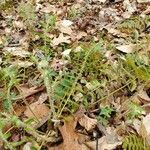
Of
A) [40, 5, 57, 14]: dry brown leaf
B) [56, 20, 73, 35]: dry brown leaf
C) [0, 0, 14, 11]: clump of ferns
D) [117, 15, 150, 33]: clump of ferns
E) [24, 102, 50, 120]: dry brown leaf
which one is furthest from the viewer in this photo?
[0, 0, 14, 11]: clump of ferns

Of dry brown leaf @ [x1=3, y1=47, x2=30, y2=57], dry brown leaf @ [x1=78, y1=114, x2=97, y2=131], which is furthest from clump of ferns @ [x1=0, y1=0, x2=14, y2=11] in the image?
dry brown leaf @ [x1=78, y1=114, x2=97, y2=131]

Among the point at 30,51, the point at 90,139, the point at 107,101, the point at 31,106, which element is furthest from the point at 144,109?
the point at 30,51

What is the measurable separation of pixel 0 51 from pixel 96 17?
3.10ft

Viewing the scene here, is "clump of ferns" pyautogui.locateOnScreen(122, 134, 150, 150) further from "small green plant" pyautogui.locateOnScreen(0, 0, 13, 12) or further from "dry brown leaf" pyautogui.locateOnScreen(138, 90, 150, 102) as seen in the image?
"small green plant" pyautogui.locateOnScreen(0, 0, 13, 12)

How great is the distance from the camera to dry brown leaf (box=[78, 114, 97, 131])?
222cm

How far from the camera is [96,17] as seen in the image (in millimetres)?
3441

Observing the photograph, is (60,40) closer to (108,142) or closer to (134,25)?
(134,25)

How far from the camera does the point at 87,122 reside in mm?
2238

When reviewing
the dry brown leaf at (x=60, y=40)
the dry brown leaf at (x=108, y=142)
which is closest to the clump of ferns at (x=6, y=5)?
the dry brown leaf at (x=60, y=40)

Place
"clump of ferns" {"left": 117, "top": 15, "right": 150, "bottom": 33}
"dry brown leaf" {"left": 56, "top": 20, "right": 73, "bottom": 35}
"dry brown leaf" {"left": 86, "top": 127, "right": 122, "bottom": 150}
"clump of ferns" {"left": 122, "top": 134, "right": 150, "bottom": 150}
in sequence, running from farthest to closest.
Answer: "dry brown leaf" {"left": 56, "top": 20, "right": 73, "bottom": 35}
"clump of ferns" {"left": 117, "top": 15, "right": 150, "bottom": 33}
"dry brown leaf" {"left": 86, "top": 127, "right": 122, "bottom": 150}
"clump of ferns" {"left": 122, "top": 134, "right": 150, "bottom": 150}

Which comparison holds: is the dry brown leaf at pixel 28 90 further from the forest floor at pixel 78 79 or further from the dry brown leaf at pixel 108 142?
the dry brown leaf at pixel 108 142

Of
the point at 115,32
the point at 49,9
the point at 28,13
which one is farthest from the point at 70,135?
the point at 49,9

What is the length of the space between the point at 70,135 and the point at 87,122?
0.14 meters

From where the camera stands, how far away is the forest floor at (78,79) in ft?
7.09
